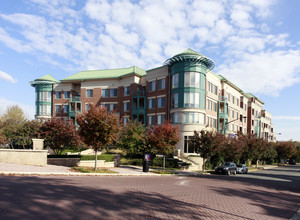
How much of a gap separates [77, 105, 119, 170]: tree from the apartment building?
15.7m

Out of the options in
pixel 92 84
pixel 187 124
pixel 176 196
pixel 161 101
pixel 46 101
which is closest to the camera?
pixel 176 196

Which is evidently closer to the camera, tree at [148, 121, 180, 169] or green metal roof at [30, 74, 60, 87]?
tree at [148, 121, 180, 169]

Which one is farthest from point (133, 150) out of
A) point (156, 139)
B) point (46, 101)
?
point (46, 101)

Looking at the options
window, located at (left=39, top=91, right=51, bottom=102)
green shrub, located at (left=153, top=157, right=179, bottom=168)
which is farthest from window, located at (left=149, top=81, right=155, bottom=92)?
window, located at (left=39, top=91, right=51, bottom=102)

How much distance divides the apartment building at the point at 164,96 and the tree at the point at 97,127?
1570 centimetres

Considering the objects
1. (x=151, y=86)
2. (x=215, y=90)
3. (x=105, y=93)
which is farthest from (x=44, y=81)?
(x=215, y=90)

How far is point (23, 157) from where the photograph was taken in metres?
19.5

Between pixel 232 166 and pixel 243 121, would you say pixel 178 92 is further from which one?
pixel 243 121

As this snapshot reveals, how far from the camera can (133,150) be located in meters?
29.9

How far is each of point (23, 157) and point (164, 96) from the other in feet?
79.4

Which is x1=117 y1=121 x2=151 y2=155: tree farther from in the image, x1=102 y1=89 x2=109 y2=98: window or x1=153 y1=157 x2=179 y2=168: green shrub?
x1=102 y1=89 x2=109 y2=98: window

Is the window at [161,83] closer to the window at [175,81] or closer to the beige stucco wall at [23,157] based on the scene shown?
the window at [175,81]

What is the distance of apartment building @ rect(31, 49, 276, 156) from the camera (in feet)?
119

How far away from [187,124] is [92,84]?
23.3 m
